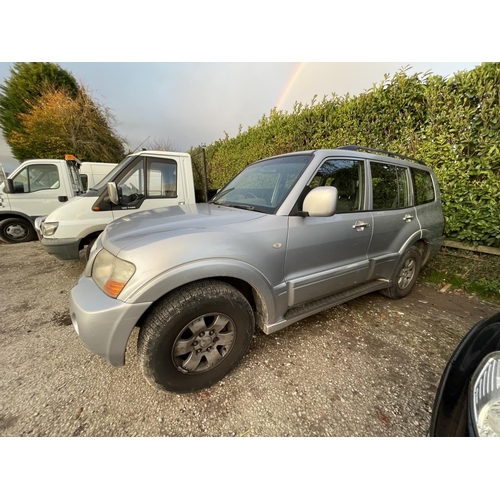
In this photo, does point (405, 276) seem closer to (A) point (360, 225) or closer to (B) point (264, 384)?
(A) point (360, 225)

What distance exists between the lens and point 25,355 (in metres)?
2.00

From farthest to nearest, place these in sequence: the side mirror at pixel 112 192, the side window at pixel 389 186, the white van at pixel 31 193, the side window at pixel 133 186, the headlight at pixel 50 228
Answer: the white van at pixel 31 193
the side window at pixel 133 186
the headlight at pixel 50 228
the side mirror at pixel 112 192
the side window at pixel 389 186

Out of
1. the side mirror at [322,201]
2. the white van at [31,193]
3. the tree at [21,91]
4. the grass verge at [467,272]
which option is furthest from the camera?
the tree at [21,91]

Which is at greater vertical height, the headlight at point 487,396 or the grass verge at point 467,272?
the headlight at point 487,396

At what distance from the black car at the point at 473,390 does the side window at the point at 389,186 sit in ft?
5.19

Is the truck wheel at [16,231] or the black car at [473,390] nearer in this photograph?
the black car at [473,390]

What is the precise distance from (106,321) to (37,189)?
254 inches

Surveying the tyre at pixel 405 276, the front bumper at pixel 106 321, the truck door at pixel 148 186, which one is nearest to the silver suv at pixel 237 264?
the front bumper at pixel 106 321

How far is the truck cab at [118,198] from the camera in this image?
3146 mm

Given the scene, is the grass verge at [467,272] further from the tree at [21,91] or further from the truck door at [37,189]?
the tree at [21,91]

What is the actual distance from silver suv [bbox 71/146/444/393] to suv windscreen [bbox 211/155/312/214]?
0.6 inches

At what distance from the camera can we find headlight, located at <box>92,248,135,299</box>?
132 cm

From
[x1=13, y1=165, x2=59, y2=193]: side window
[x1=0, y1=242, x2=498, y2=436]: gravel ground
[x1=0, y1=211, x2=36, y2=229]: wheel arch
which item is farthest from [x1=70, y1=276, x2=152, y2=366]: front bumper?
[x1=0, y1=211, x2=36, y2=229]: wheel arch

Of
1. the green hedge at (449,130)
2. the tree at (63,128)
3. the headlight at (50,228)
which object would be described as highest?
the tree at (63,128)
